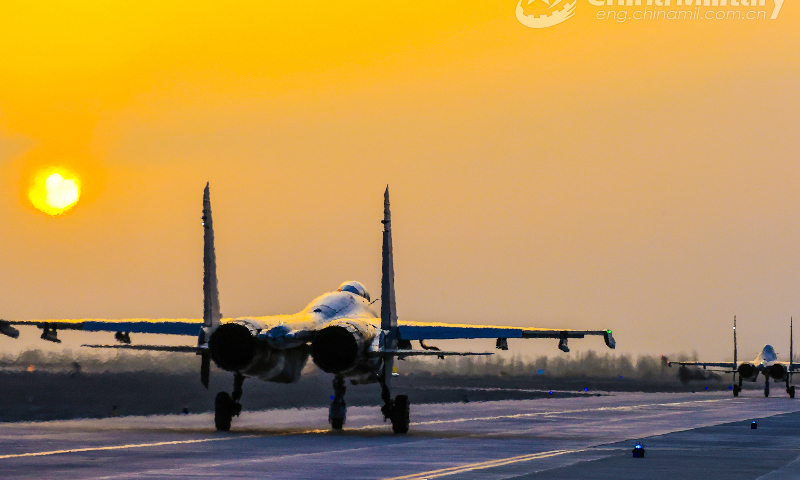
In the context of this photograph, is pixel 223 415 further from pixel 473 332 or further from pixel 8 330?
pixel 473 332

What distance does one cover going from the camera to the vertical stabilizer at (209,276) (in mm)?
30578

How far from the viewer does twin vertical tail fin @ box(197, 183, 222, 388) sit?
30.0 m

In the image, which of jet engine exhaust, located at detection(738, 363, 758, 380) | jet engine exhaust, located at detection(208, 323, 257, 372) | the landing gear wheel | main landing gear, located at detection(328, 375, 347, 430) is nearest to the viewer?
jet engine exhaust, located at detection(208, 323, 257, 372)

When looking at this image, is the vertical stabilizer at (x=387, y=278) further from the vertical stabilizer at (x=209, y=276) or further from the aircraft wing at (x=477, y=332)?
the vertical stabilizer at (x=209, y=276)

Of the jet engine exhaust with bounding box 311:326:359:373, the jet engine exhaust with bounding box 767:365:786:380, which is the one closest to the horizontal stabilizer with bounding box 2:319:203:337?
the jet engine exhaust with bounding box 311:326:359:373

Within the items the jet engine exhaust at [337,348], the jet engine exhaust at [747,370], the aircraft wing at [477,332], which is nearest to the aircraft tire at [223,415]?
the jet engine exhaust at [337,348]

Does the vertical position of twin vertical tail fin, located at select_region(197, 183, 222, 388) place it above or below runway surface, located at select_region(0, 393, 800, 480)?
above

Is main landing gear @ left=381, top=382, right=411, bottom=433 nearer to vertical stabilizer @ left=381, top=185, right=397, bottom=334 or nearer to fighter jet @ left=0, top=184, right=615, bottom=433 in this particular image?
fighter jet @ left=0, top=184, right=615, bottom=433

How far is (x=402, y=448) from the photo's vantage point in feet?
83.2

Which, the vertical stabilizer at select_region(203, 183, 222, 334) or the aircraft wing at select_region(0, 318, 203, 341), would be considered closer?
the vertical stabilizer at select_region(203, 183, 222, 334)

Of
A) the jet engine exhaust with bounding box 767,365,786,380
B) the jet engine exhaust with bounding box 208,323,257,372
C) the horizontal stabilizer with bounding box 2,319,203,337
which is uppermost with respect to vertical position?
the horizontal stabilizer with bounding box 2,319,203,337

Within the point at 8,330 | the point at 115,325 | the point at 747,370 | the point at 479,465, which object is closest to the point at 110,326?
the point at 115,325

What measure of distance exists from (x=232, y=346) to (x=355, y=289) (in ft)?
22.6

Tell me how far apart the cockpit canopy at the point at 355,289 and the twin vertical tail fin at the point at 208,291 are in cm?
453
